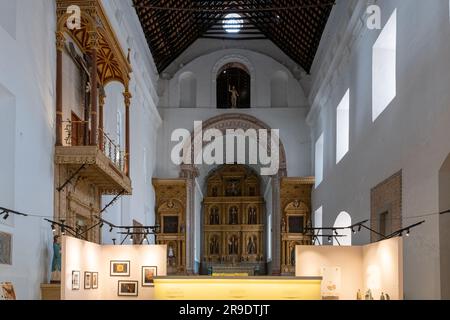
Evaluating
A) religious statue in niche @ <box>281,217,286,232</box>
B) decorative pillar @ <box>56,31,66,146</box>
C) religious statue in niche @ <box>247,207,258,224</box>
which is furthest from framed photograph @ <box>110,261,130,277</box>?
religious statue in niche @ <box>247,207,258,224</box>

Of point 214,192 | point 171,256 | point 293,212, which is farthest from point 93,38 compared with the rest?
point 214,192

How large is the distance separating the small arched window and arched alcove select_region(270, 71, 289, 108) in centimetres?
124

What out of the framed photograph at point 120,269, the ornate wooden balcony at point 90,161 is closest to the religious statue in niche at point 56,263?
the ornate wooden balcony at point 90,161

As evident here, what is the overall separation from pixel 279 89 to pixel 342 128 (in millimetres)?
9586

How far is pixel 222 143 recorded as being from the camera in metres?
33.5

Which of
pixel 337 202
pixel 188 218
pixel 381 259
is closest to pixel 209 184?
pixel 188 218

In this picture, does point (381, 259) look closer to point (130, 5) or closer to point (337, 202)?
point (337, 202)

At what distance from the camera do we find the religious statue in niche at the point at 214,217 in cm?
3638

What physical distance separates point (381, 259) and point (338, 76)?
1113 cm

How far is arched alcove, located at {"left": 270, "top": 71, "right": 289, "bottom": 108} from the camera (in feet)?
103

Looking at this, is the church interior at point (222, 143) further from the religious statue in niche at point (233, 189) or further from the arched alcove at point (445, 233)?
the religious statue in niche at point (233, 189)

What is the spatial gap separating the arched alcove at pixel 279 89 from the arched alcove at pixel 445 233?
20285mm

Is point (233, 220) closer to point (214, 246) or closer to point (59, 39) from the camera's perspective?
point (214, 246)
